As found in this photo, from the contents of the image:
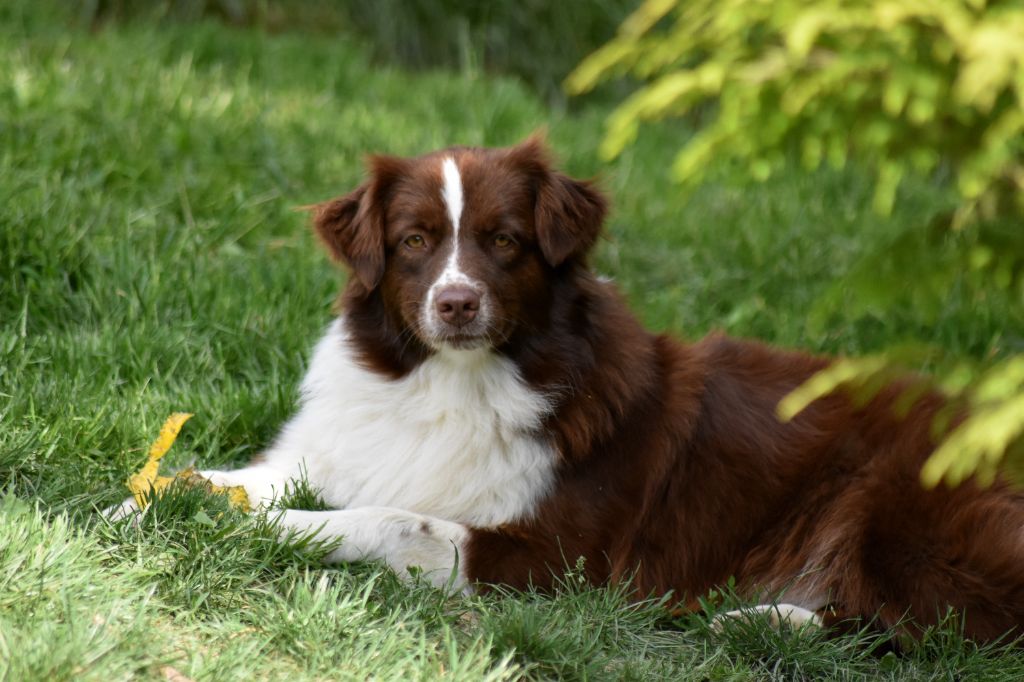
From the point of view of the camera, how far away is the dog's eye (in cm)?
407

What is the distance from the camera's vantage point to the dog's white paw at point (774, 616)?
366cm

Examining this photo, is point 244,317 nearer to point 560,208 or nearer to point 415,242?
point 415,242

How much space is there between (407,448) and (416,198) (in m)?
0.83

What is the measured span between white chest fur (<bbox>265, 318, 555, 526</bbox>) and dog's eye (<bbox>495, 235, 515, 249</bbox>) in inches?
13.8

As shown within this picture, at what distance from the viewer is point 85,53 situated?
734cm

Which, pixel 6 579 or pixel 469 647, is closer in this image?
pixel 6 579

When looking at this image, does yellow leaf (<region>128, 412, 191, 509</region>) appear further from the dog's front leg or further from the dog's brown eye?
the dog's brown eye

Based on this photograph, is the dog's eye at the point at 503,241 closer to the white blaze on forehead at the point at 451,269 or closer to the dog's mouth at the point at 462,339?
the white blaze on forehead at the point at 451,269

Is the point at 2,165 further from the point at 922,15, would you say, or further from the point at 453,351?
the point at 922,15

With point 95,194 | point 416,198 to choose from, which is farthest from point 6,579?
point 95,194

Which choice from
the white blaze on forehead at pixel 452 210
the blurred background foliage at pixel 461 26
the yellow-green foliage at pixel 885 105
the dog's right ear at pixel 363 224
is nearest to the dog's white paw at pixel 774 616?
the yellow-green foliage at pixel 885 105

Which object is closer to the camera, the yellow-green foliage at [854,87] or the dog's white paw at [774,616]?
the yellow-green foliage at [854,87]

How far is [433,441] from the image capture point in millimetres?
4184

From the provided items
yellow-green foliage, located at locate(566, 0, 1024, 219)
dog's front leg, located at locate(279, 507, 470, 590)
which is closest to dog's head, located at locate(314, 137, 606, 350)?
dog's front leg, located at locate(279, 507, 470, 590)
